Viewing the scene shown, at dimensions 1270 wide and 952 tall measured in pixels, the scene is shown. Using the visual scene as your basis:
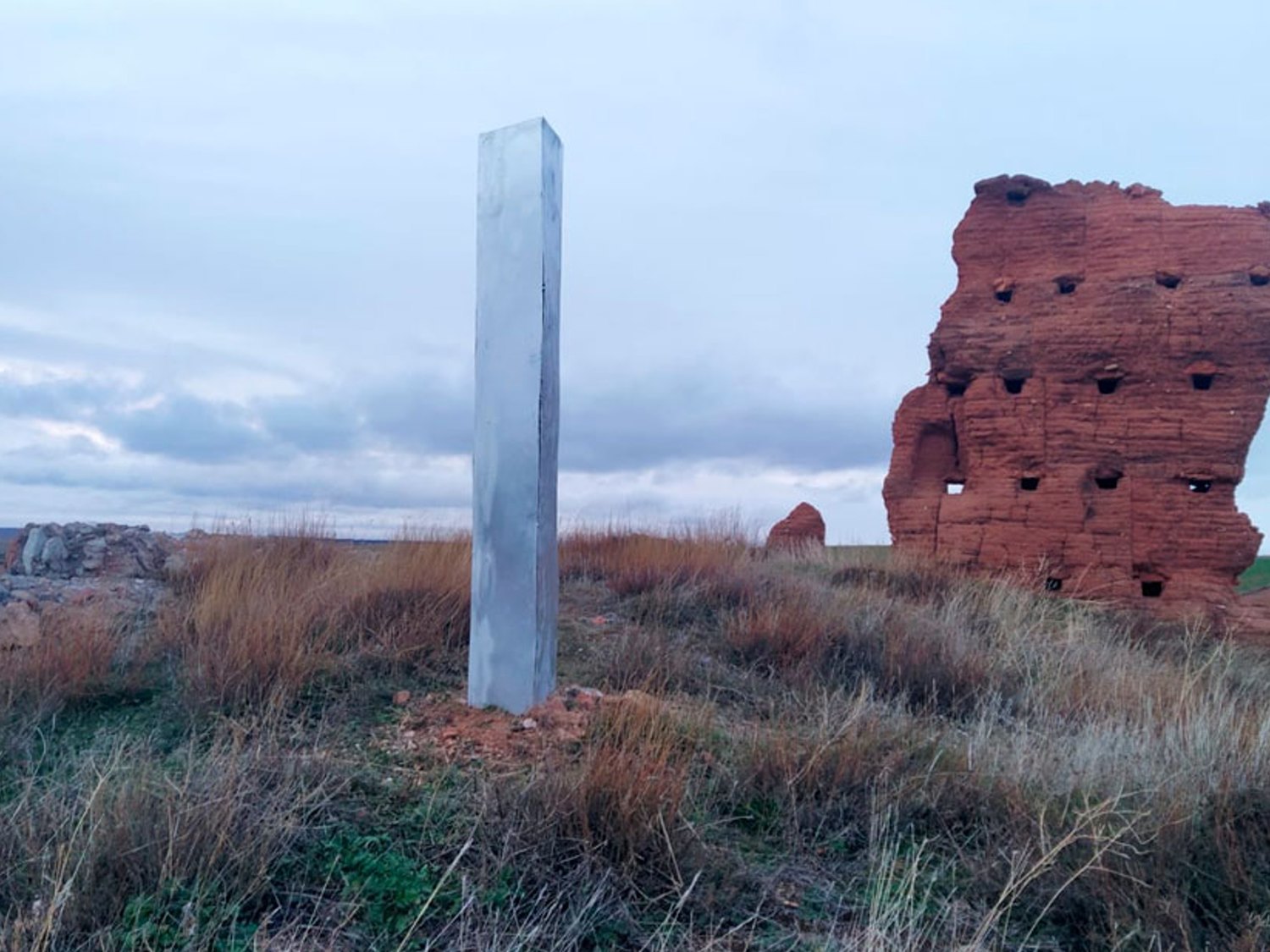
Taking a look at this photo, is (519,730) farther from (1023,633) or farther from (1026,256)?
(1026,256)

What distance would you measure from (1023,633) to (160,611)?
23.9 feet

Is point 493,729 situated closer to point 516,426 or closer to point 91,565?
point 516,426

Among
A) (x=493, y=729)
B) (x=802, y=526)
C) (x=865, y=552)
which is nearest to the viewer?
(x=493, y=729)

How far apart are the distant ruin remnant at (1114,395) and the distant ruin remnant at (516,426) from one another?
12.2 metres

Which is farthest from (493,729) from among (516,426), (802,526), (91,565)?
(802,526)

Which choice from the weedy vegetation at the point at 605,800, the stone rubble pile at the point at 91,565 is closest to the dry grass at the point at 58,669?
the weedy vegetation at the point at 605,800

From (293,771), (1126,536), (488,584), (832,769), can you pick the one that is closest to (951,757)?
(832,769)

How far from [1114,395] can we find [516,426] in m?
13.7

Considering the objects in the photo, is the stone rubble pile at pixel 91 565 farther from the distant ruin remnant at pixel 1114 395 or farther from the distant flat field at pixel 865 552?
the distant ruin remnant at pixel 1114 395

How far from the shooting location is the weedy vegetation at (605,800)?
10.4 ft

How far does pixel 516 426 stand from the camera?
5.11 meters

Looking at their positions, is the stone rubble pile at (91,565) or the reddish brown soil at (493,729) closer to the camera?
the reddish brown soil at (493,729)

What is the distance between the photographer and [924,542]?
17188 millimetres

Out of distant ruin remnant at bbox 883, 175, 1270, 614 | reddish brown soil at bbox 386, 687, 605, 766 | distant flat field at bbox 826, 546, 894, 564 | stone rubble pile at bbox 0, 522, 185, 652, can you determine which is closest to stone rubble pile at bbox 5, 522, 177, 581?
stone rubble pile at bbox 0, 522, 185, 652
